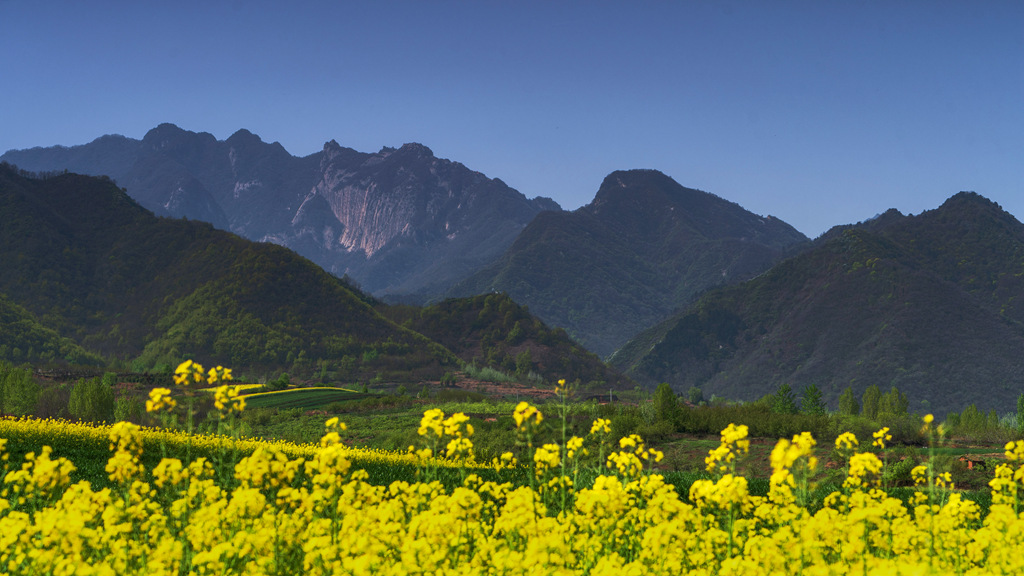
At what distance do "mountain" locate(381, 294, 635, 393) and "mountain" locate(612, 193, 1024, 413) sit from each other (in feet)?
116

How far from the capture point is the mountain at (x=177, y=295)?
220 feet

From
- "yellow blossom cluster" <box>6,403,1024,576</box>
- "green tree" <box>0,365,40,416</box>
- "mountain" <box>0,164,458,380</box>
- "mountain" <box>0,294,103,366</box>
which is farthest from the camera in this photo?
"mountain" <box>0,164,458,380</box>

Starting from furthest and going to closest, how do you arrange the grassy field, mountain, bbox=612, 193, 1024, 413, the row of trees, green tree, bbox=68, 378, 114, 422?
mountain, bbox=612, 193, 1024, 413 → the grassy field → green tree, bbox=68, 378, 114, 422 → the row of trees

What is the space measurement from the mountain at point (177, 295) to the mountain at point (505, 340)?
675 cm

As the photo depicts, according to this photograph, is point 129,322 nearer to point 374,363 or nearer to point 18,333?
point 18,333

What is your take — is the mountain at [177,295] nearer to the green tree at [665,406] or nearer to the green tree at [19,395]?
the green tree at [19,395]

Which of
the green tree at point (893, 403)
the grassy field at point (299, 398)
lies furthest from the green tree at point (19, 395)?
the green tree at point (893, 403)

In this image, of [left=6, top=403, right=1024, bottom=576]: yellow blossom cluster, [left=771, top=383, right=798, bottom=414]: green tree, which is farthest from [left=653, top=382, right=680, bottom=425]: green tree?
[left=6, top=403, right=1024, bottom=576]: yellow blossom cluster

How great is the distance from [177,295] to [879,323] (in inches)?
3631

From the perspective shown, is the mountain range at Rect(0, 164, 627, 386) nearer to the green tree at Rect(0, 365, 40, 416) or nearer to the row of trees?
the row of trees

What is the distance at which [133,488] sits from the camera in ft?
19.2

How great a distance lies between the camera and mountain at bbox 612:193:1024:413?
87812mm

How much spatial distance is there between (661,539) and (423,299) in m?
192

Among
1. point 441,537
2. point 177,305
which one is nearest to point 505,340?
point 177,305
